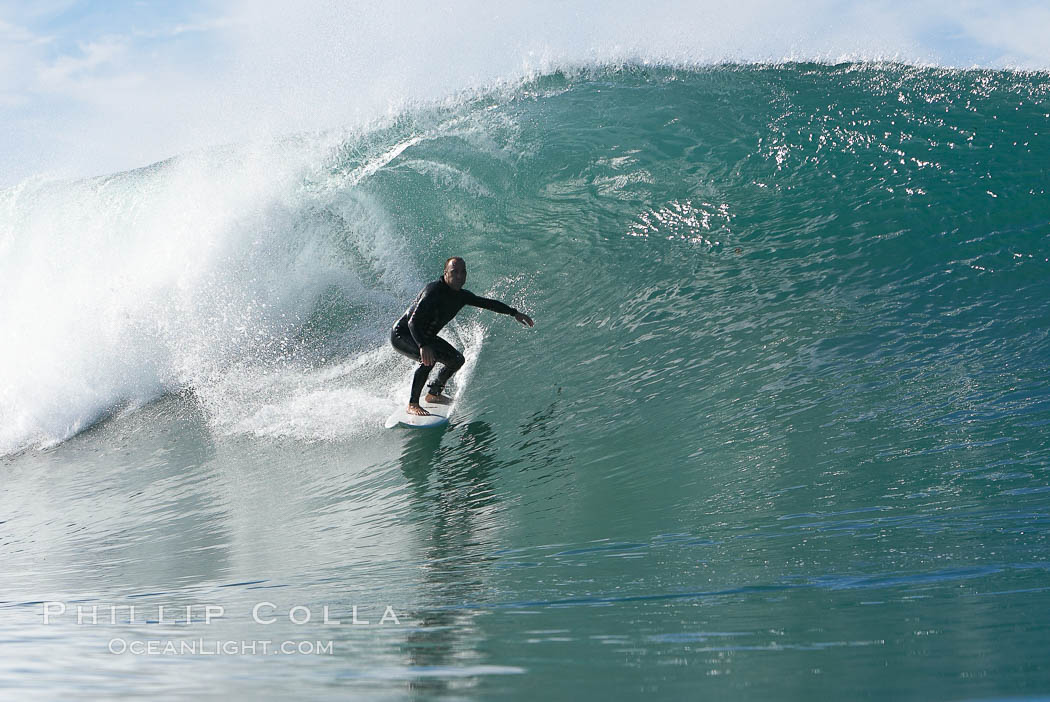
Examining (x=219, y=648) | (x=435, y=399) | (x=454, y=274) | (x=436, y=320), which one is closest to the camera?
(x=219, y=648)

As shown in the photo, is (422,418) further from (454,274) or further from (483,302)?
(454,274)

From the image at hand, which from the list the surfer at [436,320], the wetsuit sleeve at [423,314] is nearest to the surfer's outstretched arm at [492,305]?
the surfer at [436,320]

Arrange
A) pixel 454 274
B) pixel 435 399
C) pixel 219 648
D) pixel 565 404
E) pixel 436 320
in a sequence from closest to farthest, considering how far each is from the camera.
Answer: pixel 219 648
pixel 565 404
pixel 454 274
pixel 436 320
pixel 435 399

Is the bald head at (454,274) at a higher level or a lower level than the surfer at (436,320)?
higher

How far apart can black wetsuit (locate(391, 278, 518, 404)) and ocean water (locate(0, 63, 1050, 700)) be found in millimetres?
418

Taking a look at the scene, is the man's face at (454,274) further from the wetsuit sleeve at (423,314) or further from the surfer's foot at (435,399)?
the surfer's foot at (435,399)

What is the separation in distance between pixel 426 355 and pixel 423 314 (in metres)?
0.34

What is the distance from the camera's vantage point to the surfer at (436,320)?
6.86 m

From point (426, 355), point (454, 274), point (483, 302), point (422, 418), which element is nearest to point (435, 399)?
point (422, 418)

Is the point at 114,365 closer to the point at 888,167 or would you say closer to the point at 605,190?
the point at 605,190

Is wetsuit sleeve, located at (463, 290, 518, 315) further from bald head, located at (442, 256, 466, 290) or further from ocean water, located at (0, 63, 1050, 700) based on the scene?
ocean water, located at (0, 63, 1050, 700)

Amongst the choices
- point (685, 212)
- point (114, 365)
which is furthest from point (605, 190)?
point (114, 365)

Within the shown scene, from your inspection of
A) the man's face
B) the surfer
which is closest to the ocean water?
the surfer

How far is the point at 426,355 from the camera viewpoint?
22.5 feet
